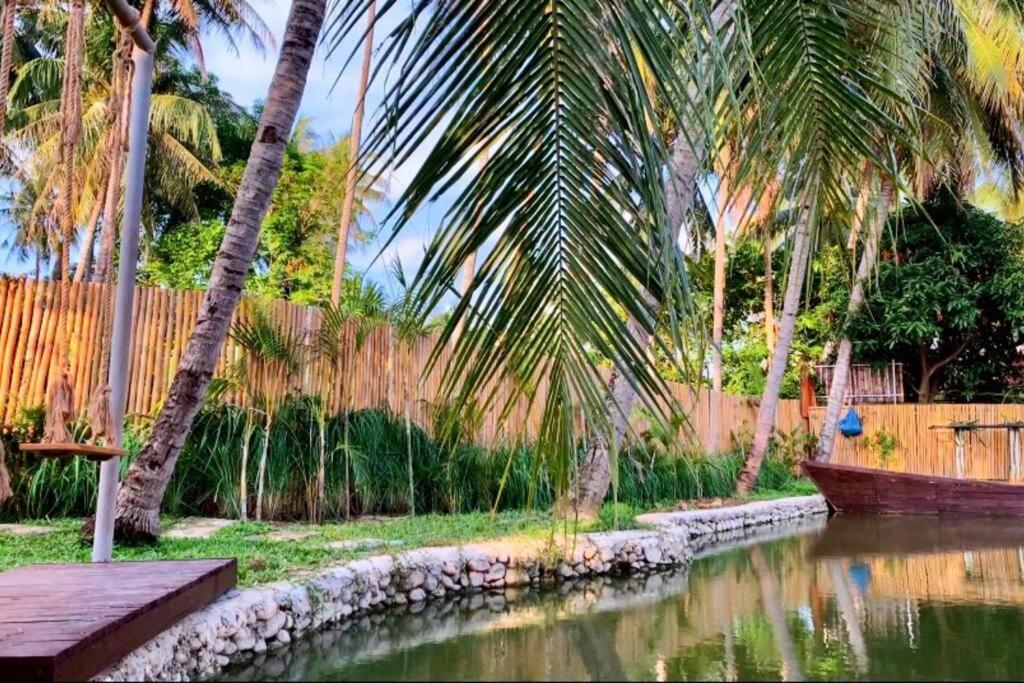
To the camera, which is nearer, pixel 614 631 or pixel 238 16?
pixel 614 631

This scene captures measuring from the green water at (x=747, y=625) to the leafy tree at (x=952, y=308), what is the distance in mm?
7244

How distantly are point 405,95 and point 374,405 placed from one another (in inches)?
232

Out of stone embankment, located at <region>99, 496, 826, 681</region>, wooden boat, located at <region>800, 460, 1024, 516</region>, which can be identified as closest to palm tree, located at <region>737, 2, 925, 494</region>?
stone embankment, located at <region>99, 496, 826, 681</region>

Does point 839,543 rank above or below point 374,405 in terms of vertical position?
below

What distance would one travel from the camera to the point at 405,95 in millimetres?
1274

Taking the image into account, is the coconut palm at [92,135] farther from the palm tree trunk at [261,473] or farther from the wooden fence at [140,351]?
the palm tree trunk at [261,473]

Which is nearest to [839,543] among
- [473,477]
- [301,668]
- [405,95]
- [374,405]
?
[473,477]

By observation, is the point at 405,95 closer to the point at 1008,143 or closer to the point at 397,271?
the point at 397,271

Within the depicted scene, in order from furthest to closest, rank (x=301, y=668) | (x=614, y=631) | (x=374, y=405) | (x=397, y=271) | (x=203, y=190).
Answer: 1. (x=203, y=190)
2. (x=374, y=405)
3. (x=614, y=631)
4. (x=301, y=668)
5. (x=397, y=271)

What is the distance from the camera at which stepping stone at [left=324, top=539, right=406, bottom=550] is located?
4.73 metres

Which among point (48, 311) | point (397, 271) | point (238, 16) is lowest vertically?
point (397, 271)

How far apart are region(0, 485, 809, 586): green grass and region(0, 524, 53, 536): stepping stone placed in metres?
0.06

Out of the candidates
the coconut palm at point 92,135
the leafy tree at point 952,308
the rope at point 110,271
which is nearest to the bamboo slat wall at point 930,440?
the leafy tree at point 952,308

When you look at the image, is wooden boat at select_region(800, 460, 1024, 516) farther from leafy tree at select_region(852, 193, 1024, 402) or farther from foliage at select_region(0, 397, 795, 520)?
foliage at select_region(0, 397, 795, 520)
